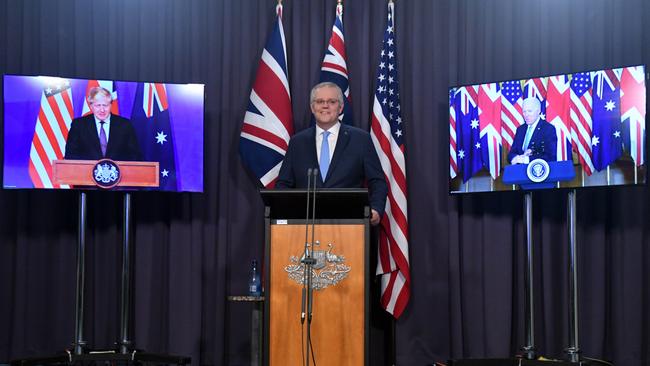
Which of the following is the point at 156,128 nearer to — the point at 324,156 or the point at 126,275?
the point at 126,275

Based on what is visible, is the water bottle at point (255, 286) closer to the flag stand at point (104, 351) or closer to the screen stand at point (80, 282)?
the flag stand at point (104, 351)

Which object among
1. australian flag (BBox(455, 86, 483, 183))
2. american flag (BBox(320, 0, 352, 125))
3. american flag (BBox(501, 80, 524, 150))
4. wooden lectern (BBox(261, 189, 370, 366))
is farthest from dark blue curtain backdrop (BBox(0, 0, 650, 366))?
wooden lectern (BBox(261, 189, 370, 366))

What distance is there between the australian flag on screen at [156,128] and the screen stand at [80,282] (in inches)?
20.5

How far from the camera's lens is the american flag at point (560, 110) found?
15.0ft

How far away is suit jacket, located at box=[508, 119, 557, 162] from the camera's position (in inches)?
181

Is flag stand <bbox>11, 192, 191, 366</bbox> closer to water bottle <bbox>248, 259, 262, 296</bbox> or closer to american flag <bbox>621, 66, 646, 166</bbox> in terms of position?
water bottle <bbox>248, 259, 262, 296</bbox>

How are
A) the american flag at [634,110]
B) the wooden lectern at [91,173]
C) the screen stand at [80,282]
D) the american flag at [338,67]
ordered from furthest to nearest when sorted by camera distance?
1. the american flag at [338,67]
2. the screen stand at [80,282]
3. the wooden lectern at [91,173]
4. the american flag at [634,110]

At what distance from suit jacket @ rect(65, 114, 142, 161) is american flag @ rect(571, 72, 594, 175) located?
269cm

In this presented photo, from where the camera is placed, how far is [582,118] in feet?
15.0

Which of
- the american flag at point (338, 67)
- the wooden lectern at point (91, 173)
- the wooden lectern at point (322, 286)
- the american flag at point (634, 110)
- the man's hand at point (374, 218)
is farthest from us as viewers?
the american flag at point (338, 67)

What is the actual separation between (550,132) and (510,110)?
0.30 m

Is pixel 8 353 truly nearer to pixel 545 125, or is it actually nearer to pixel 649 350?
pixel 545 125

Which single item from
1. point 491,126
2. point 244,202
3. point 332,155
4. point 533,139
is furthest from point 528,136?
point 244,202

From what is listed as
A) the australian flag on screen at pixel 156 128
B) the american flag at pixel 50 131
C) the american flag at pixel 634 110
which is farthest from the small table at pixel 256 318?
the american flag at pixel 634 110
